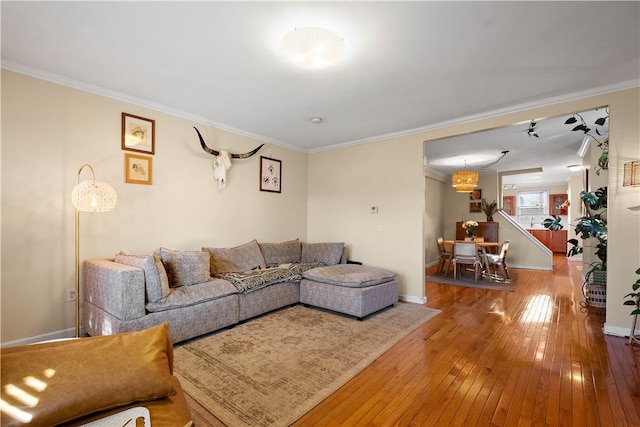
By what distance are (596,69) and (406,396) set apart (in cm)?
339

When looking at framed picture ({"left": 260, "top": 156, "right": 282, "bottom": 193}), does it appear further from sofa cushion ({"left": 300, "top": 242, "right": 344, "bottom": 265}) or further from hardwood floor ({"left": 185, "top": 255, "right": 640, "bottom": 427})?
hardwood floor ({"left": 185, "top": 255, "right": 640, "bottom": 427})

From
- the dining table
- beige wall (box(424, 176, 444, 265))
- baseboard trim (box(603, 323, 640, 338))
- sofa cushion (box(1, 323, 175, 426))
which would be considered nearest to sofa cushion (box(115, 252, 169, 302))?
sofa cushion (box(1, 323, 175, 426))

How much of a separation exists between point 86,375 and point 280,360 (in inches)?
71.3

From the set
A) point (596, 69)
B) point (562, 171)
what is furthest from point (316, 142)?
point (562, 171)

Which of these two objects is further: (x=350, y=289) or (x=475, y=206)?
(x=475, y=206)

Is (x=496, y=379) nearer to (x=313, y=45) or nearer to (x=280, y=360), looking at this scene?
(x=280, y=360)

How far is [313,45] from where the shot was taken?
6.69 feet

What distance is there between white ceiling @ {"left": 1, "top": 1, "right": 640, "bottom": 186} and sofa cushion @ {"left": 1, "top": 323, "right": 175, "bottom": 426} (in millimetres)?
2043

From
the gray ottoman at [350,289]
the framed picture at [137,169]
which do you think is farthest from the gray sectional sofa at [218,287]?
the framed picture at [137,169]

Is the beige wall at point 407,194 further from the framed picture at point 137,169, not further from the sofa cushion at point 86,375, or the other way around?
the sofa cushion at point 86,375

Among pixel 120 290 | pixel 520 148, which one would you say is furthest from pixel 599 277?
pixel 120 290

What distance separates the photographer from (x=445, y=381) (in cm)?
221

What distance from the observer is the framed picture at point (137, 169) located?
331cm

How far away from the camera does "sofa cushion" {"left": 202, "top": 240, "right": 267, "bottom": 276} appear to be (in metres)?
3.84
